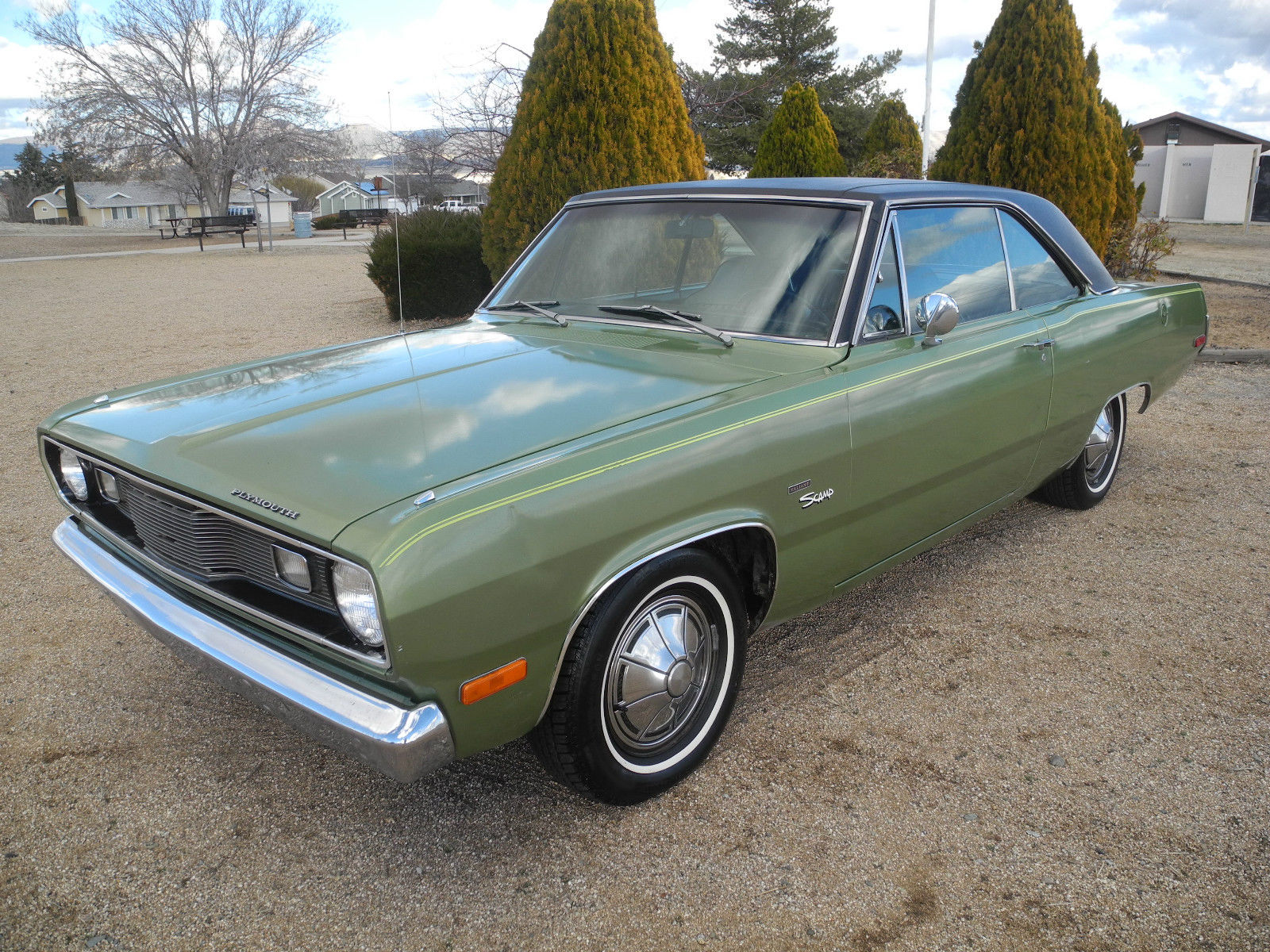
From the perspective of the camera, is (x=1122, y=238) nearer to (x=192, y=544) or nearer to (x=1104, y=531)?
(x=1104, y=531)

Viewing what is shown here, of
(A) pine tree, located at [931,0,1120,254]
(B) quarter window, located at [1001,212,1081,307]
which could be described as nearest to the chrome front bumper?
(B) quarter window, located at [1001,212,1081,307]

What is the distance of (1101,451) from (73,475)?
416 cm

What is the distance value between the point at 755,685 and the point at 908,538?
27.1 inches

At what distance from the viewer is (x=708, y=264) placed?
10.5 ft

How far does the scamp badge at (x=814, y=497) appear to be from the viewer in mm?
2553

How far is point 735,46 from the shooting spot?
30.8 m

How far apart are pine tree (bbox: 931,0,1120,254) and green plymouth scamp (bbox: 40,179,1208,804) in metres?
6.03

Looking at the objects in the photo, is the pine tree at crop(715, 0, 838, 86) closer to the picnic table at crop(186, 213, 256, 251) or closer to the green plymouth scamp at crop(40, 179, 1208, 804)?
the picnic table at crop(186, 213, 256, 251)

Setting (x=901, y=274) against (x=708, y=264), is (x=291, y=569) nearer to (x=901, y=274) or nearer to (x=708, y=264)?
(x=708, y=264)

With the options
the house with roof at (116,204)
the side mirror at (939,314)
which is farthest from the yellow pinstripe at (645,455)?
→ the house with roof at (116,204)

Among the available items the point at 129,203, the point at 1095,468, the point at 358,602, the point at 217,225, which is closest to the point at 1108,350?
the point at 1095,468

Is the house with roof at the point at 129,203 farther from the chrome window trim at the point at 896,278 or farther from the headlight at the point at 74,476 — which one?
the chrome window trim at the point at 896,278

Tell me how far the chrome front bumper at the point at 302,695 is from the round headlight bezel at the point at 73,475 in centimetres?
53

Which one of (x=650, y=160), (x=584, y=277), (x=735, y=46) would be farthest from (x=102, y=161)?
(x=584, y=277)
